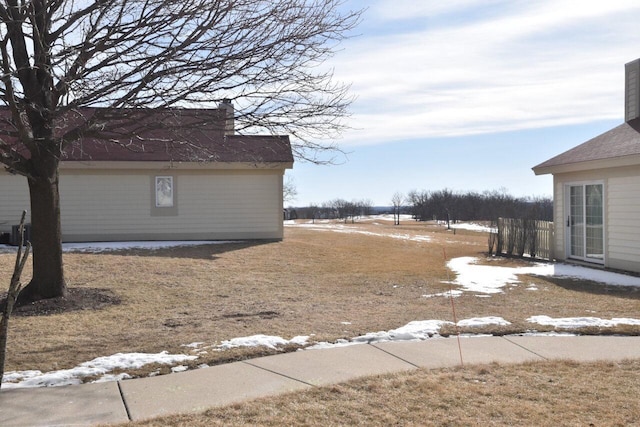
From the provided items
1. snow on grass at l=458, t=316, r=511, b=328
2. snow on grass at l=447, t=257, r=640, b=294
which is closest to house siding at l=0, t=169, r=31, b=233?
snow on grass at l=447, t=257, r=640, b=294

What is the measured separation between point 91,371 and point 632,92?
665 inches

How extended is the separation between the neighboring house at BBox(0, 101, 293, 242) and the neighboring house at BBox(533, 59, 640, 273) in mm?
8717

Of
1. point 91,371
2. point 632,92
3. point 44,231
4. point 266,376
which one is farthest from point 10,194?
point 632,92

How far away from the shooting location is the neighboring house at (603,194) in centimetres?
1316

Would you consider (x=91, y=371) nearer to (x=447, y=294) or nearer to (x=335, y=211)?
(x=447, y=294)

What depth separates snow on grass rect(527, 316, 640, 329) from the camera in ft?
24.1

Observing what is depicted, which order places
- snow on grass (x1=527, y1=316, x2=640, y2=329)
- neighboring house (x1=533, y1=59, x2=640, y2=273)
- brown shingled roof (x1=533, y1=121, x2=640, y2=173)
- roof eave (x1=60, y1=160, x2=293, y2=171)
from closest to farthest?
1. snow on grass (x1=527, y1=316, x2=640, y2=329)
2. neighboring house (x1=533, y1=59, x2=640, y2=273)
3. brown shingled roof (x1=533, y1=121, x2=640, y2=173)
4. roof eave (x1=60, y1=160, x2=293, y2=171)

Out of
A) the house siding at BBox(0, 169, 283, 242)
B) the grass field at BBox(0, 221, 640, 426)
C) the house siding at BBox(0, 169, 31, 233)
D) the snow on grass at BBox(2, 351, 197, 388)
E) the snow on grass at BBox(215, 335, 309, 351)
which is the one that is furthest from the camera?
the house siding at BBox(0, 169, 283, 242)

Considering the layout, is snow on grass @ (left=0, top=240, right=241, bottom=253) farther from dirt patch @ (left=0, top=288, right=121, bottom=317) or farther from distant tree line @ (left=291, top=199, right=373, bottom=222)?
distant tree line @ (left=291, top=199, right=373, bottom=222)

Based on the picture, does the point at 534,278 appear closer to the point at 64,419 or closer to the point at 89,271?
the point at 89,271

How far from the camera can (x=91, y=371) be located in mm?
5398

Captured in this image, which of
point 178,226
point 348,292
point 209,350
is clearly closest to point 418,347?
point 209,350

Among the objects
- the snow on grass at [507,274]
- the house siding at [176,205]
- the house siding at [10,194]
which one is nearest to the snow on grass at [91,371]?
the snow on grass at [507,274]

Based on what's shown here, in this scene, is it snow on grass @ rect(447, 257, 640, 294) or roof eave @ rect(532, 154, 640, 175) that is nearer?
snow on grass @ rect(447, 257, 640, 294)
